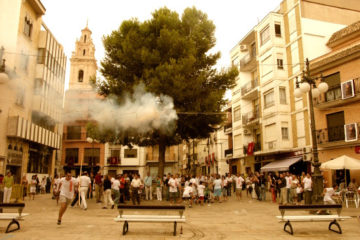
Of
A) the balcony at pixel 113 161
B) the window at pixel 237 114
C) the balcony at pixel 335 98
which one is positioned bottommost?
the balcony at pixel 113 161

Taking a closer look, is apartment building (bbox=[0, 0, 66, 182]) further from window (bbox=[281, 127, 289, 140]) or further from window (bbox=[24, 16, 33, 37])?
window (bbox=[281, 127, 289, 140])

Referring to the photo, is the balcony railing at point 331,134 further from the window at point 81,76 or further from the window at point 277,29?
the window at point 81,76

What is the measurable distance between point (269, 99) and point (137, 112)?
15.8 meters

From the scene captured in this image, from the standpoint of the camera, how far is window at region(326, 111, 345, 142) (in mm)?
20984

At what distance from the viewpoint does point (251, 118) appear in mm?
32188

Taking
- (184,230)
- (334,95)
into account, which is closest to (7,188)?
(184,230)

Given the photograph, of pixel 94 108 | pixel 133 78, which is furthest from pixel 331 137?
pixel 94 108

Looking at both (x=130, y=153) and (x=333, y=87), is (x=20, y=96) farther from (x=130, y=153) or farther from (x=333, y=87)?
(x=333, y=87)

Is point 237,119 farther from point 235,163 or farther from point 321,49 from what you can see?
point 321,49

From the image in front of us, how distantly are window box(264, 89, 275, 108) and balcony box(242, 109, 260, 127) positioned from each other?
6.23ft

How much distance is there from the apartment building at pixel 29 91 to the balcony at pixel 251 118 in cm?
1997

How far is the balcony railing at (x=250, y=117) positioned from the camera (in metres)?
31.7

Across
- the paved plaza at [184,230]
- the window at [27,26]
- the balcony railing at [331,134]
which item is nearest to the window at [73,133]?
the window at [27,26]

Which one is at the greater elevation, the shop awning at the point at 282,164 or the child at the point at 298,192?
the shop awning at the point at 282,164
